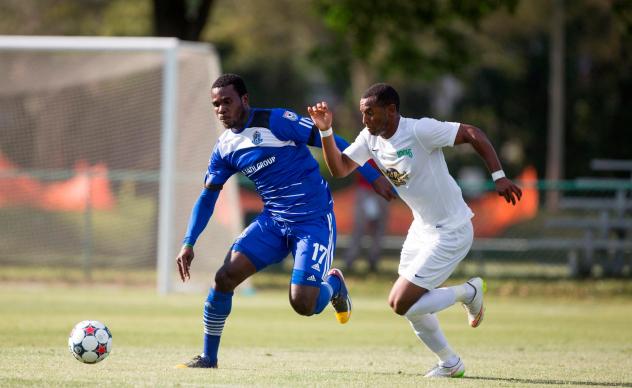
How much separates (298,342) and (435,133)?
13.6 ft

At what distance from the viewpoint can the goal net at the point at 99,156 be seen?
62.8 ft

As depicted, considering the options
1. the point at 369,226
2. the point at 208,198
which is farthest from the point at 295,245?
the point at 369,226

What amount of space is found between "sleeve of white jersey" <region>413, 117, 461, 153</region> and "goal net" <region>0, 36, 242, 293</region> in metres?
10.2

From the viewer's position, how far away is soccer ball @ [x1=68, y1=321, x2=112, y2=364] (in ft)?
29.5

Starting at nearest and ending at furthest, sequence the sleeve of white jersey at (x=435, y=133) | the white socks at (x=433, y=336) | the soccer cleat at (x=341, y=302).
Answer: the sleeve of white jersey at (x=435, y=133) < the white socks at (x=433, y=336) < the soccer cleat at (x=341, y=302)

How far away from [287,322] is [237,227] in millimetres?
4300

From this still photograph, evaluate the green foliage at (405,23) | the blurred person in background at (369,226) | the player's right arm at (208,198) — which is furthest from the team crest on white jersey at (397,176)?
the green foliage at (405,23)

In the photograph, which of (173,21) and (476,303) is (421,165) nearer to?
(476,303)

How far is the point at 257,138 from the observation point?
9.36m

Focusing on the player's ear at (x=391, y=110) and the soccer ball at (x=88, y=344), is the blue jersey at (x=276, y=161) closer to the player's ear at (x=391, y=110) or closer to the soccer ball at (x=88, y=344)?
the player's ear at (x=391, y=110)

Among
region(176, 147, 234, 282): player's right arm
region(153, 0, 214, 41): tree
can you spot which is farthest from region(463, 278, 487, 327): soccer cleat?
region(153, 0, 214, 41): tree

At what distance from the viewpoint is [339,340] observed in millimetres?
12672

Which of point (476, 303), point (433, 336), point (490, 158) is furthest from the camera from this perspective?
point (476, 303)

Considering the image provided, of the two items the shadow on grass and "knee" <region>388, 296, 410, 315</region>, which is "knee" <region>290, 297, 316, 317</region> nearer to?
"knee" <region>388, 296, 410, 315</region>
